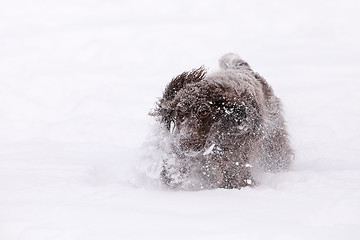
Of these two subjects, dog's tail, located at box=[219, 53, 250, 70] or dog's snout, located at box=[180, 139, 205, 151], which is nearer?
dog's snout, located at box=[180, 139, 205, 151]

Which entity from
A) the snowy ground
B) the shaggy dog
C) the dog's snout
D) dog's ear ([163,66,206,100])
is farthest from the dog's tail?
the dog's snout

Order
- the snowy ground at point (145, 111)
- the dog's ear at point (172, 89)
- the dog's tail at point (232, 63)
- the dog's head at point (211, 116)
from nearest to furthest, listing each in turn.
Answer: the snowy ground at point (145, 111) → the dog's head at point (211, 116) → the dog's ear at point (172, 89) → the dog's tail at point (232, 63)

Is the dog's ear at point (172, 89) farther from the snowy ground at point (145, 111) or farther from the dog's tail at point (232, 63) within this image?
the dog's tail at point (232, 63)

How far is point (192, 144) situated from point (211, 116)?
0.29 meters

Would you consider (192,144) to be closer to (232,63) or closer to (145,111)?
(232,63)

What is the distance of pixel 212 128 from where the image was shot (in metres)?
4.83

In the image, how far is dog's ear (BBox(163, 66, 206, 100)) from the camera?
17.0 ft

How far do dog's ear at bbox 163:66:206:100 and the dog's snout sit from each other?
19.6 inches

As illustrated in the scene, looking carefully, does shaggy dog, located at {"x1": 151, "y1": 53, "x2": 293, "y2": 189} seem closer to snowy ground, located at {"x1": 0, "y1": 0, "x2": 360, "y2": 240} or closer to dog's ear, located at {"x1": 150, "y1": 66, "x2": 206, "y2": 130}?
dog's ear, located at {"x1": 150, "y1": 66, "x2": 206, "y2": 130}

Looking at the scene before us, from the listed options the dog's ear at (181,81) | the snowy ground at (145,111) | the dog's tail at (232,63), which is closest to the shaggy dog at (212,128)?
the dog's ear at (181,81)

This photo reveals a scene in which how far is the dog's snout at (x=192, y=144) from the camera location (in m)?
4.86

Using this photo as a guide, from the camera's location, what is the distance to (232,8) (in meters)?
13.3

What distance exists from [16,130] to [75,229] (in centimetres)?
365

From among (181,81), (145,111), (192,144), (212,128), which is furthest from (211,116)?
(145,111)
